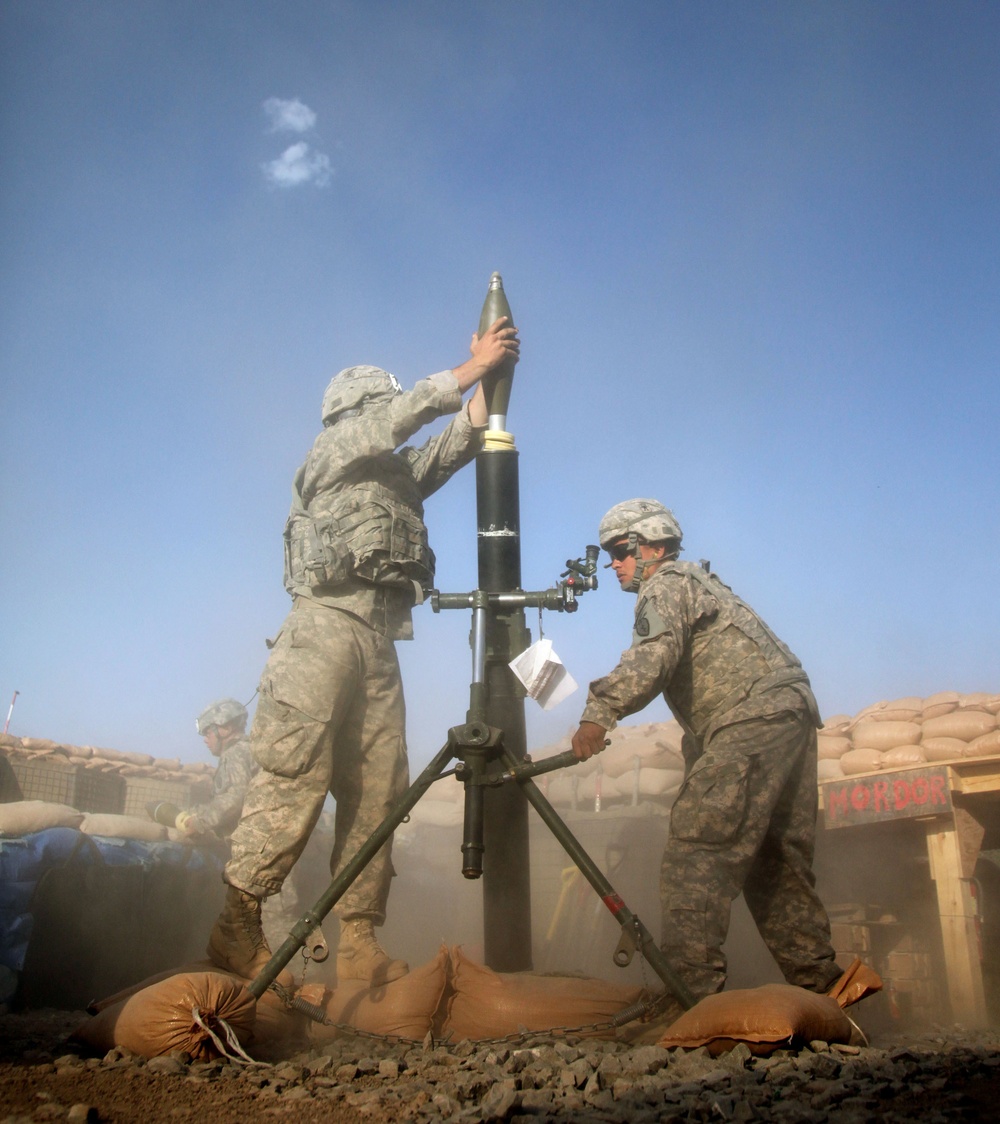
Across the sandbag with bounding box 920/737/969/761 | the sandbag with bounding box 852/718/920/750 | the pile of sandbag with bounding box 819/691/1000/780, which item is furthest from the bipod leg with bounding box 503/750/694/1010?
the sandbag with bounding box 852/718/920/750

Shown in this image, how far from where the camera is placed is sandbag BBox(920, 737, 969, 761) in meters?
7.49

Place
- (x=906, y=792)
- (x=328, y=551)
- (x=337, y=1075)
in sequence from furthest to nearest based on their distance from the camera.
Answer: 1. (x=906, y=792)
2. (x=328, y=551)
3. (x=337, y=1075)

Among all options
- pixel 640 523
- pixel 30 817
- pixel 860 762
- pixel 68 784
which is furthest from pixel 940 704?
pixel 68 784

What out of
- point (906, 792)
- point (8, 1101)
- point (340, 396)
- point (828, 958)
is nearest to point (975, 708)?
point (906, 792)

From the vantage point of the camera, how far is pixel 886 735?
7871 millimetres

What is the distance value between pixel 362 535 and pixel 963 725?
20.4 ft

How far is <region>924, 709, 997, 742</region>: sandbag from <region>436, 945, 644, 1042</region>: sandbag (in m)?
5.70

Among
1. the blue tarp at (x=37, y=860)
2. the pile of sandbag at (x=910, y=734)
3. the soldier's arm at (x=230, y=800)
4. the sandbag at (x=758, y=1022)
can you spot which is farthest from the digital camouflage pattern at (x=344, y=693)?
the pile of sandbag at (x=910, y=734)

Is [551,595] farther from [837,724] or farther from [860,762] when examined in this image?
[837,724]

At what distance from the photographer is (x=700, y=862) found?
3.18 m

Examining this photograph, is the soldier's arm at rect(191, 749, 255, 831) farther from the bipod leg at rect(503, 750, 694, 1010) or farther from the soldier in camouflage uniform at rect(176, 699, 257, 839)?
the bipod leg at rect(503, 750, 694, 1010)

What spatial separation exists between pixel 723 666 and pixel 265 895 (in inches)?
81.2

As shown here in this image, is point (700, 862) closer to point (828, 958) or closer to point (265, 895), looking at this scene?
point (828, 958)

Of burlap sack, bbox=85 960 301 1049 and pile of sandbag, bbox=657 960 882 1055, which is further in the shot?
burlap sack, bbox=85 960 301 1049
